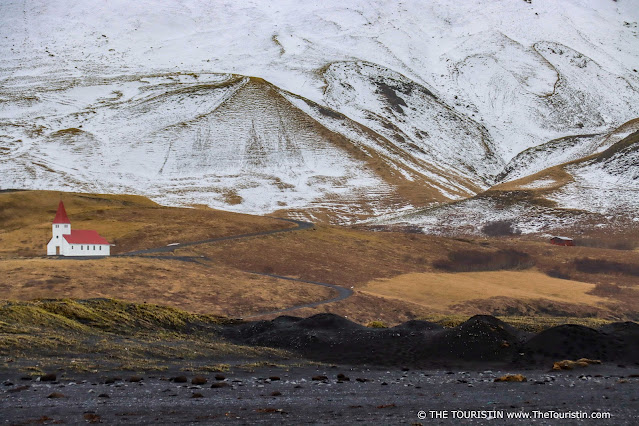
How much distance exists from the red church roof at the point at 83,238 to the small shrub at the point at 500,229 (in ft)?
238

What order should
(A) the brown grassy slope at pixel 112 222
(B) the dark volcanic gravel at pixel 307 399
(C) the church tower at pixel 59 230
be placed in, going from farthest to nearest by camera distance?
(A) the brown grassy slope at pixel 112 222, (C) the church tower at pixel 59 230, (B) the dark volcanic gravel at pixel 307 399

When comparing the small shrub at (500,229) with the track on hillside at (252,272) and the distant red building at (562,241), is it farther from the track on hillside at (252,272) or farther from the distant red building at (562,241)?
the track on hillside at (252,272)

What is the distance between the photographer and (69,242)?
247 feet

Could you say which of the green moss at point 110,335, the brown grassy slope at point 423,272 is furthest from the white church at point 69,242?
the green moss at point 110,335

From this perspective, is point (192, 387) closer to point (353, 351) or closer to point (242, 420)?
point (242, 420)

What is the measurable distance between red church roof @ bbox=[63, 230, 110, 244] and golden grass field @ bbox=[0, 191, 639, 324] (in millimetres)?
5313

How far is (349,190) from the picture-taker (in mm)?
172625

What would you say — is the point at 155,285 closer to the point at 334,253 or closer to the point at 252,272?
the point at 252,272

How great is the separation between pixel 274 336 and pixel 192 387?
12.6 meters

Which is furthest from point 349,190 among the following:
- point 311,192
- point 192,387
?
point 192,387

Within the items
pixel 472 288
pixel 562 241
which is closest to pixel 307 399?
pixel 472 288

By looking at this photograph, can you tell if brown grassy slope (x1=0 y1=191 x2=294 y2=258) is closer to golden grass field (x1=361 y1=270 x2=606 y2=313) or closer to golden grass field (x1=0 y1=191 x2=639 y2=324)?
golden grass field (x1=0 y1=191 x2=639 y2=324)

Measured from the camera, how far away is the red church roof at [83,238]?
75.6 m

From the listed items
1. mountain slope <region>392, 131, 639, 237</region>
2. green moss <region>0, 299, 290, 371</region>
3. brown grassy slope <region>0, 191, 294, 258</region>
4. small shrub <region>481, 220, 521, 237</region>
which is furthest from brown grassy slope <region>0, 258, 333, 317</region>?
mountain slope <region>392, 131, 639, 237</region>
